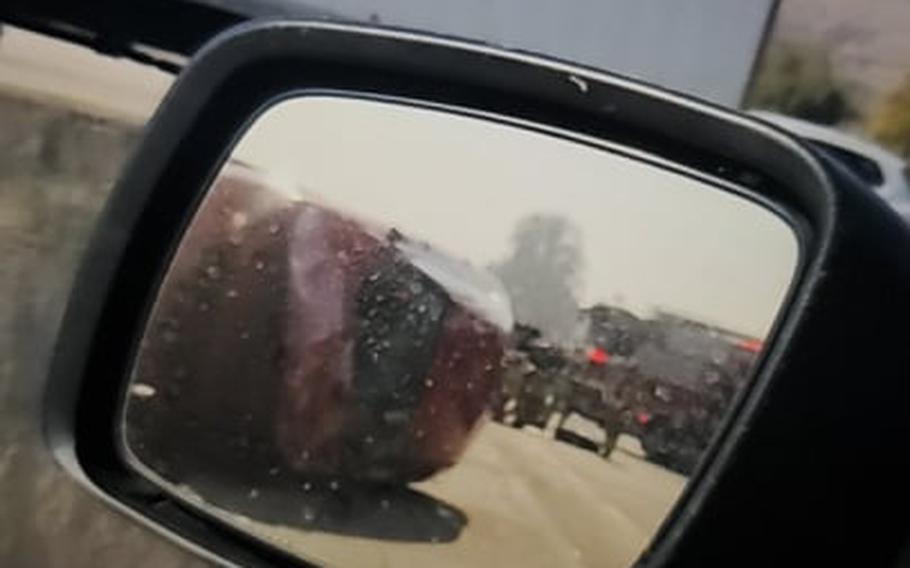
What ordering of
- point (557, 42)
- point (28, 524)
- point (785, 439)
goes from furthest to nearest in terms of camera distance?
point (557, 42) < point (28, 524) < point (785, 439)

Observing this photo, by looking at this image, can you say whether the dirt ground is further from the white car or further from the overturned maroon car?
the white car

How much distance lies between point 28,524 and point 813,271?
2.79 ft

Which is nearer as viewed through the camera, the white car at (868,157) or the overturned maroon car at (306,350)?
the overturned maroon car at (306,350)

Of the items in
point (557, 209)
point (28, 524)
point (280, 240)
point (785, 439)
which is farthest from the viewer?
point (28, 524)

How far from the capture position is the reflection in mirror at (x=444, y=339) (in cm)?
66

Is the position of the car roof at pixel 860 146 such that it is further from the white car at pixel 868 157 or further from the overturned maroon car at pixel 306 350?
the overturned maroon car at pixel 306 350

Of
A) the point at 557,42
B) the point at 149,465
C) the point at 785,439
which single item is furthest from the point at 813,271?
the point at 557,42

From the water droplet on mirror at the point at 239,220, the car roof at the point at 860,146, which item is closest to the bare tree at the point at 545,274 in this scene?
the water droplet on mirror at the point at 239,220

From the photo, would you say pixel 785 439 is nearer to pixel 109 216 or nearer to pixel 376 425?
pixel 376 425

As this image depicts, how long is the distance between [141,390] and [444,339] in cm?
20

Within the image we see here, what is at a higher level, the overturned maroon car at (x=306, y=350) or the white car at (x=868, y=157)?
the white car at (x=868, y=157)

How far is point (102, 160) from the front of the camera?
1.39m

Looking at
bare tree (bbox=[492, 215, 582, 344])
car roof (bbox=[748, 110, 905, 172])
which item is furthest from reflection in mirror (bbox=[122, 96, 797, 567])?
car roof (bbox=[748, 110, 905, 172])

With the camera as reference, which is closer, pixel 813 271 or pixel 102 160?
pixel 813 271
